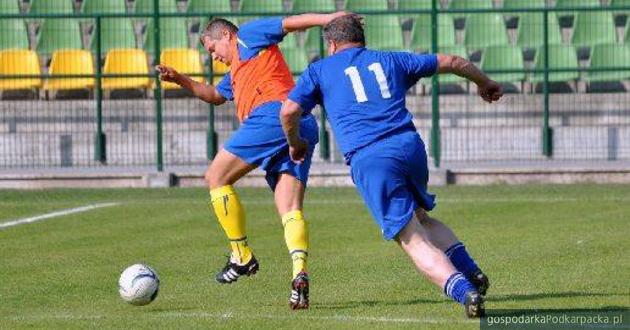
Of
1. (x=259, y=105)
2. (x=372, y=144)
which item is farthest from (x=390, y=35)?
(x=372, y=144)

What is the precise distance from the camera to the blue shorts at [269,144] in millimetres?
10508

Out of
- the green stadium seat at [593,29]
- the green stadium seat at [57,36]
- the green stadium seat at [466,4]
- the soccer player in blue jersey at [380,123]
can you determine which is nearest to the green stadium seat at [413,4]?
the green stadium seat at [466,4]

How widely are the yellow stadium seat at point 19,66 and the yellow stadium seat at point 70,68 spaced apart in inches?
8.7

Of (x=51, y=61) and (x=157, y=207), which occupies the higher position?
(x=51, y=61)

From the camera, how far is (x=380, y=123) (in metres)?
9.12

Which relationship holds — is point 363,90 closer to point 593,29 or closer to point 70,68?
point 70,68

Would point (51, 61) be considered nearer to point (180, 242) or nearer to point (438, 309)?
point (180, 242)

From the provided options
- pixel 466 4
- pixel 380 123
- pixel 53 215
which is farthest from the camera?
pixel 466 4

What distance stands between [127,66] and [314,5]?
9.74 feet

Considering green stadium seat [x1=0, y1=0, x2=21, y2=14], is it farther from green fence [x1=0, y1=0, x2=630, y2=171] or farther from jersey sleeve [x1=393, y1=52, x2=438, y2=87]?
jersey sleeve [x1=393, y1=52, x2=438, y2=87]

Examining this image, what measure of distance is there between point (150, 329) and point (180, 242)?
5216 mm

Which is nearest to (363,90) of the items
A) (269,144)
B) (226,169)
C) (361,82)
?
(361,82)

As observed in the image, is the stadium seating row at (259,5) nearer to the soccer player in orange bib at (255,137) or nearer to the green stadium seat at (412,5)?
→ the green stadium seat at (412,5)

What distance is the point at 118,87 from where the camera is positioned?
74.3ft
